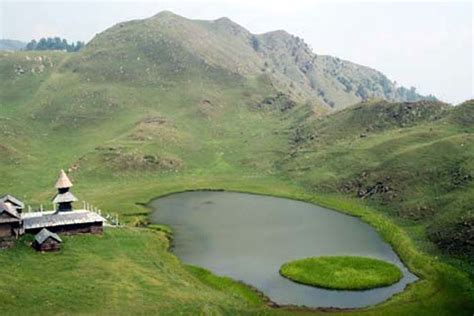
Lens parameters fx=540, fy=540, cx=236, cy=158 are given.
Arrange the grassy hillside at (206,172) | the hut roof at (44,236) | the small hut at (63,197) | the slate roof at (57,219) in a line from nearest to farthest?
1. the grassy hillside at (206,172)
2. the hut roof at (44,236)
3. the slate roof at (57,219)
4. the small hut at (63,197)

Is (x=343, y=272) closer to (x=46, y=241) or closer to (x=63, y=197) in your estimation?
(x=46, y=241)

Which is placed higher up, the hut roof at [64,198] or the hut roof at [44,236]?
the hut roof at [64,198]

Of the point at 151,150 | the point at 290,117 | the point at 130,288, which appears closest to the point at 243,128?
the point at 290,117

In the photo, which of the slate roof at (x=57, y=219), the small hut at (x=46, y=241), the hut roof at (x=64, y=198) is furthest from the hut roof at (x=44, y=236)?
the hut roof at (x=64, y=198)

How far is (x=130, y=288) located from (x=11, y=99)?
153m

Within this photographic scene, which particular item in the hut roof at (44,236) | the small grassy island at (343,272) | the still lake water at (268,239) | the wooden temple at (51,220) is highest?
the wooden temple at (51,220)

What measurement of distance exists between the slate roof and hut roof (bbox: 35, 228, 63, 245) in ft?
13.7

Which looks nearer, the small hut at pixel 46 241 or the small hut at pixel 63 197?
the small hut at pixel 46 241

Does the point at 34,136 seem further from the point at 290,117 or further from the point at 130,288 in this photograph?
the point at 130,288

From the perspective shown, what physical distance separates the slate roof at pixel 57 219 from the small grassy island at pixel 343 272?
27.1 m

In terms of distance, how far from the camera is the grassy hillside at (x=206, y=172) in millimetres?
57812

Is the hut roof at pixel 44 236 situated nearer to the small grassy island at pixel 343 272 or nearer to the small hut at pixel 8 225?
the small hut at pixel 8 225

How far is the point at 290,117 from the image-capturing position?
18662 cm

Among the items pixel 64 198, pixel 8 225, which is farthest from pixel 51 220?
pixel 8 225
